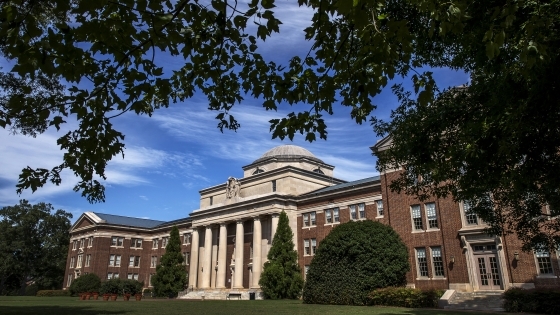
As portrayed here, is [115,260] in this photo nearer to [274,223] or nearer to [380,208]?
[274,223]

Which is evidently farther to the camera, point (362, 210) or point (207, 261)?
point (207, 261)

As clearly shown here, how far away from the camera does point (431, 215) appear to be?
110ft

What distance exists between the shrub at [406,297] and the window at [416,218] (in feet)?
22.2

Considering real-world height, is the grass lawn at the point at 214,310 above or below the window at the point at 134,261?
below

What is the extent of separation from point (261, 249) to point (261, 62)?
4193 cm

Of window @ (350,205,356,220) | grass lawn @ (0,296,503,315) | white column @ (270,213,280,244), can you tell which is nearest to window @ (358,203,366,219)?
window @ (350,205,356,220)

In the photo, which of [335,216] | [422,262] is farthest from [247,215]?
[422,262]

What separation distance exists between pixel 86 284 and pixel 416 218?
162 feet

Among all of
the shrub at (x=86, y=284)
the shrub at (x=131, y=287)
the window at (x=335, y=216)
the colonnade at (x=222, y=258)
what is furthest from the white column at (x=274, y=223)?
the shrub at (x=86, y=284)

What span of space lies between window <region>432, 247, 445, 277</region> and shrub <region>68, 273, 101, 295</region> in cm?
4895

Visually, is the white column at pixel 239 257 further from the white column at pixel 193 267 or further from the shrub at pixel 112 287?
the shrub at pixel 112 287

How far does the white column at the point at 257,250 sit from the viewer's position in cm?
4562

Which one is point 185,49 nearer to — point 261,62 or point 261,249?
point 261,62

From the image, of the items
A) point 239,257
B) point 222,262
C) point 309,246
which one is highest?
point 309,246
